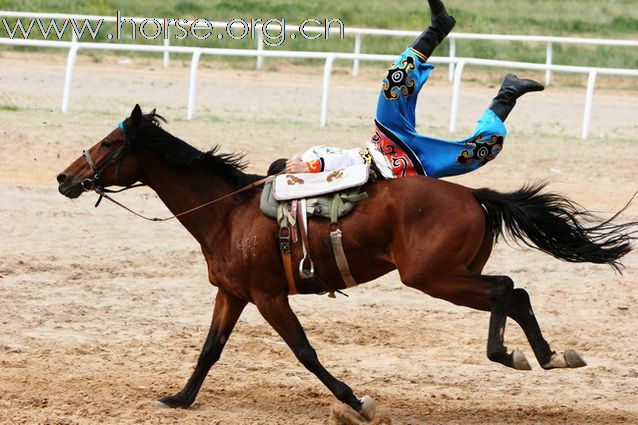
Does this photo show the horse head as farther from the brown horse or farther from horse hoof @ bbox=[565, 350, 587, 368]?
horse hoof @ bbox=[565, 350, 587, 368]

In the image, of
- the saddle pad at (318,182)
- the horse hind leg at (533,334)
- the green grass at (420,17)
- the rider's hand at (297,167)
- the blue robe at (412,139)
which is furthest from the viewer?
the green grass at (420,17)

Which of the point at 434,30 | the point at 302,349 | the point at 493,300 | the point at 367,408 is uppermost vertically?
the point at 434,30

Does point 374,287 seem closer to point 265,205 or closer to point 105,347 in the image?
point 105,347

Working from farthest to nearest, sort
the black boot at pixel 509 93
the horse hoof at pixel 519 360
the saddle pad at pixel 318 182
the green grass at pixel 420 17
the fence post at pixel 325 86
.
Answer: the green grass at pixel 420 17 → the fence post at pixel 325 86 → the black boot at pixel 509 93 → the saddle pad at pixel 318 182 → the horse hoof at pixel 519 360

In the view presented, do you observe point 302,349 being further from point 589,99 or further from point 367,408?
point 589,99

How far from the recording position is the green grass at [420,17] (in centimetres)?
2230

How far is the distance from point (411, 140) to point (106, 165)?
5.56ft

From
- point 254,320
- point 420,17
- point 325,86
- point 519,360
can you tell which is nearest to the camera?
point 519,360

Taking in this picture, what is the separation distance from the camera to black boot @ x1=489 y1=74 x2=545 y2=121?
6527 mm

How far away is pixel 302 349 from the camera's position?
19.9ft

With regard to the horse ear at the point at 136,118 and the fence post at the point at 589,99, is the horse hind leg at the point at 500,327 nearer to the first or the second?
the horse ear at the point at 136,118

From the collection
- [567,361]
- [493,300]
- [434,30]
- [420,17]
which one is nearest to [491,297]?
[493,300]

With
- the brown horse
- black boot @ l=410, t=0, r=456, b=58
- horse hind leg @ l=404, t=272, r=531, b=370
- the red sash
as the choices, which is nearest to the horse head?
the brown horse

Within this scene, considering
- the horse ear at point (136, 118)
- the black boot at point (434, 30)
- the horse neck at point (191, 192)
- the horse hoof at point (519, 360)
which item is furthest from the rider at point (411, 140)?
the horse hoof at point (519, 360)
